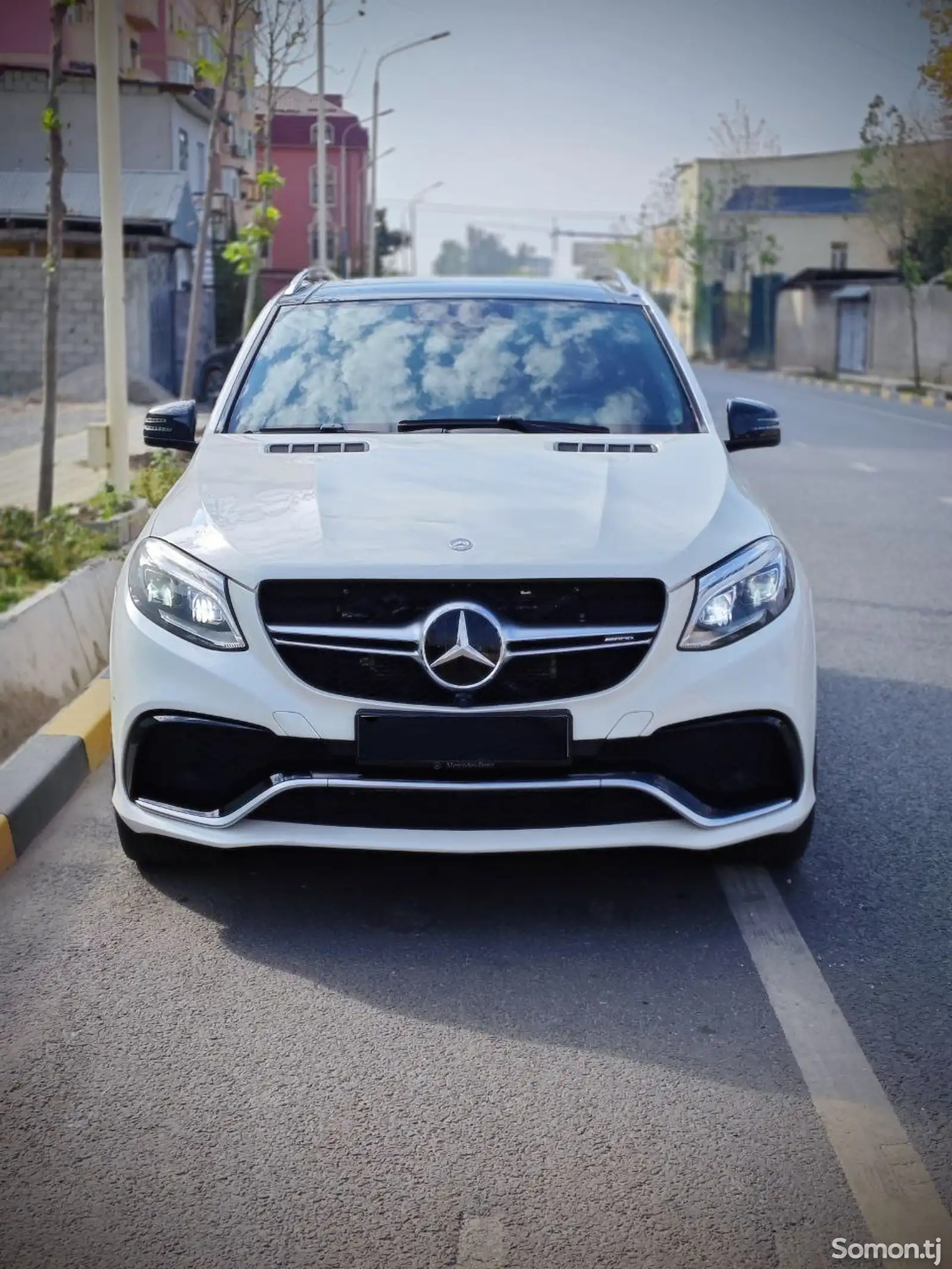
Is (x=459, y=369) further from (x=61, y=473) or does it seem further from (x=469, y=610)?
(x=61, y=473)

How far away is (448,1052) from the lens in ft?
11.5

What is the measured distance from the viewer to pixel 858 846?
4.89 metres

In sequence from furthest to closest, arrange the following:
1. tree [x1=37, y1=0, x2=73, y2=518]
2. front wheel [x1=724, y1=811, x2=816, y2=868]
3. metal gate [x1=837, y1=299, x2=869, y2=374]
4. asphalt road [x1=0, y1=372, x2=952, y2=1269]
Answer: metal gate [x1=837, y1=299, x2=869, y2=374] < tree [x1=37, y1=0, x2=73, y2=518] < front wheel [x1=724, y1=811, x2=816, y2=868] < asphalt road [x1=0, y1=372, x2=952, y2=1269]

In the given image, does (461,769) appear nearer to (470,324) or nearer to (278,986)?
(278,986)

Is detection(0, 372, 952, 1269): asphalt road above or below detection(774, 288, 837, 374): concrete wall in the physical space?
below

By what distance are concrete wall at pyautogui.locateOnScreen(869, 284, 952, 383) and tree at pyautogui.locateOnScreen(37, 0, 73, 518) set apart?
32419mm

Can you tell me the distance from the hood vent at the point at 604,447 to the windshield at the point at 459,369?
26cm

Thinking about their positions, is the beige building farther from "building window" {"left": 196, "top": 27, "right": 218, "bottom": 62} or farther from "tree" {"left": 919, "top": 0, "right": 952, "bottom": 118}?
"tree" {"left": 919, "top": 0, "right": 952, "bottom": 118}

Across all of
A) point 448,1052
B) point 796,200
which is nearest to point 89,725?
point 448,1052

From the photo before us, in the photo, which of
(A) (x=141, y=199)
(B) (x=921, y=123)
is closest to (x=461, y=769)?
(A) (x=141, y=199)

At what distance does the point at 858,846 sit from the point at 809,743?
2.45 feet

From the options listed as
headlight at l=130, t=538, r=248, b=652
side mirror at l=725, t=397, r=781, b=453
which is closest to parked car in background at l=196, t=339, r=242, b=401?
side mirror at l=725, t=397, r=781, b=453

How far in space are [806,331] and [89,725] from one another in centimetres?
5352

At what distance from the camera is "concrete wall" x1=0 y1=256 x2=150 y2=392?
97.4 feet
